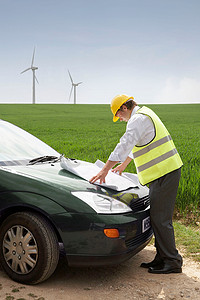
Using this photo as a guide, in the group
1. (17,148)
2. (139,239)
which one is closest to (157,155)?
(139,239)

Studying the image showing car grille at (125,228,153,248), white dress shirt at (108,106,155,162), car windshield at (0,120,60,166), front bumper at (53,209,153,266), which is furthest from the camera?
car windshield at (0,120,60,166)

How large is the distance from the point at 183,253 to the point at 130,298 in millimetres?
1497

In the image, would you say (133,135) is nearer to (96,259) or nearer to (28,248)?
(96,259)

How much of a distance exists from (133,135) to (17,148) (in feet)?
4.77

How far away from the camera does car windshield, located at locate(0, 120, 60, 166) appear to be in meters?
4.13

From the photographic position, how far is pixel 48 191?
137 inches

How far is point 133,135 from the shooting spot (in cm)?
393

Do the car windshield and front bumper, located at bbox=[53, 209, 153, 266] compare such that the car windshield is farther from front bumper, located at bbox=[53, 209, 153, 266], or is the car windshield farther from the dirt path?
the dirt path

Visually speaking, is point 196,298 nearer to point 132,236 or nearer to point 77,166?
point 132,236

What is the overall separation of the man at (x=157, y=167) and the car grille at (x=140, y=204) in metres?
0.08

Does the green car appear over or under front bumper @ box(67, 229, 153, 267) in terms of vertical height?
over

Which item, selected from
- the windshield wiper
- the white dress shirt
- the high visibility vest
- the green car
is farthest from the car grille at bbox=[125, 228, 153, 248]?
the windshield wiper

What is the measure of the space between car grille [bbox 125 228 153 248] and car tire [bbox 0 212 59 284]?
69 cm

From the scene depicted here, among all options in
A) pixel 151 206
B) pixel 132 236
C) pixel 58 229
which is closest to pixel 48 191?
pixel 58 229
